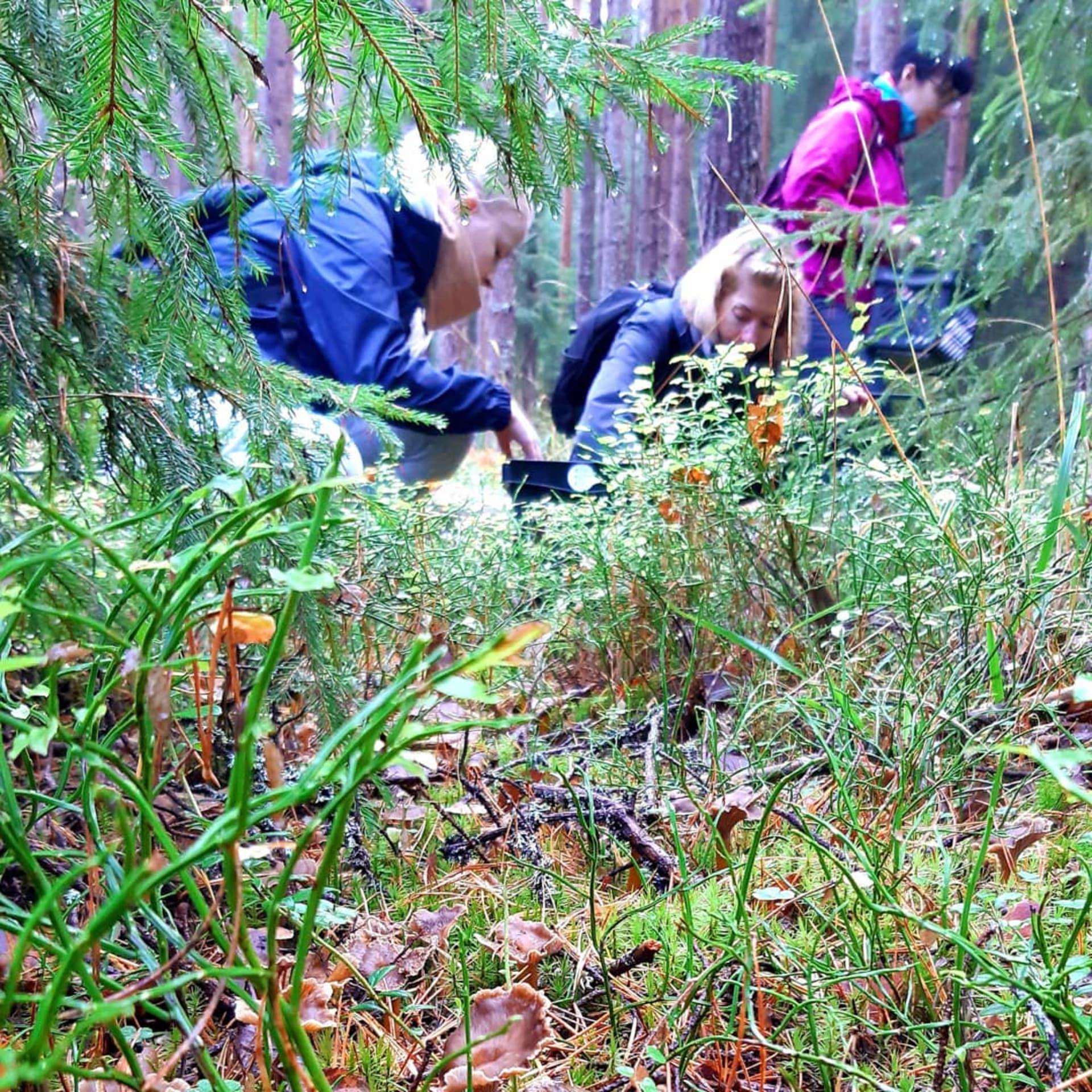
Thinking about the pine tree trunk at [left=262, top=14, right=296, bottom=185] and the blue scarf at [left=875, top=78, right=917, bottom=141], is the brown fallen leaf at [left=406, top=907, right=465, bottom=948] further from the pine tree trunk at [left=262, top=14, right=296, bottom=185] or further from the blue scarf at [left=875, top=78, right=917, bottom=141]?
the pine tree trunk at [left=262, top=14, right=296, bottom=185]

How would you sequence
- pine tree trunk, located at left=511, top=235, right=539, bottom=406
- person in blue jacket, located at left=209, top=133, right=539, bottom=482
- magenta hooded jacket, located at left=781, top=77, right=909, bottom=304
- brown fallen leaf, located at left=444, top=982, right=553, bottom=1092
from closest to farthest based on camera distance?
brown fallen leaf, located at left=444, top=982, right=553, bottom=1092 → person in blue jacket, located at left=209, top=133, right=539, bottom=482 → magenta hooded jacket, located at left=781, top=77, right=909, bottom=304 → pine tree trunk, located at left=511, top=235, right=539, bottom=406

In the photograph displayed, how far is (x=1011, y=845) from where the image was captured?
1163 mm

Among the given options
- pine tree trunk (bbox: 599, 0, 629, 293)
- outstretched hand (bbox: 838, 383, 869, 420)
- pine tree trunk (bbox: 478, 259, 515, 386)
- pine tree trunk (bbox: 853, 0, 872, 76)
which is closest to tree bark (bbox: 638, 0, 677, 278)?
pine tree trunk (bbox: 599, 0, 629, 293)

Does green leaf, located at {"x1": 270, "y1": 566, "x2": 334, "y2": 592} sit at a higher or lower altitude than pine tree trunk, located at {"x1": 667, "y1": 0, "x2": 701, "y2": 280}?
lower

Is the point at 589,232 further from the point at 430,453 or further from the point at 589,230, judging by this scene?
the point at 430,453

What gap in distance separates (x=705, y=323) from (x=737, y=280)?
0.25m

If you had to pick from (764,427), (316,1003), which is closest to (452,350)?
(764,427)

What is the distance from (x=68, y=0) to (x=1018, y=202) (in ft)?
8.77

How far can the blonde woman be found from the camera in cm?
329

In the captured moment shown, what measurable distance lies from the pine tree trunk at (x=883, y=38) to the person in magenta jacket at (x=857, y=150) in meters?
7.19

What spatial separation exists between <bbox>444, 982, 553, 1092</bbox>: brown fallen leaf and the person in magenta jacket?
10.7 ft

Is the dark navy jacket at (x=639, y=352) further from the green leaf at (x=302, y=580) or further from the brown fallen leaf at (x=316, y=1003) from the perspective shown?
the green leaf at (x=302, y=580)

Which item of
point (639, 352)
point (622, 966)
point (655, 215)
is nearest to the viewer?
point (622, 966)

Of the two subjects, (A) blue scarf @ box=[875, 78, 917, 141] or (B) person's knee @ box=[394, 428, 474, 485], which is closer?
(B) person's knee @ box=[394, 428, 474, 485]
